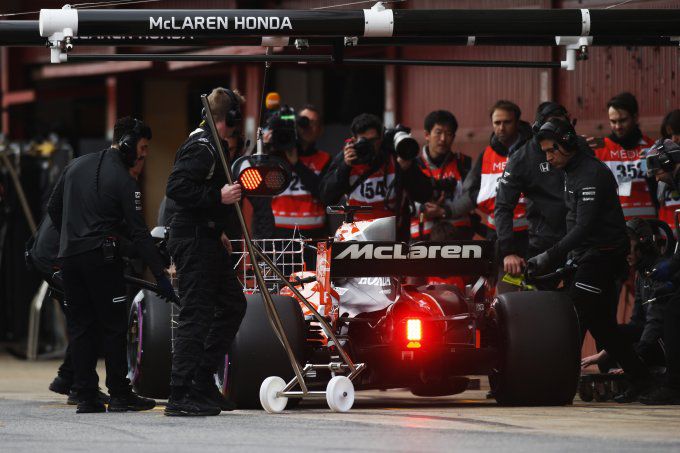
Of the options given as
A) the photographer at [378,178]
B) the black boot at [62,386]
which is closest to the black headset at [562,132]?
the photographer at [378,178]

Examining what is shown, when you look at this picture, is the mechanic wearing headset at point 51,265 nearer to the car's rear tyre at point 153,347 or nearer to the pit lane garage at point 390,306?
the car's rear tyre at point 153,347

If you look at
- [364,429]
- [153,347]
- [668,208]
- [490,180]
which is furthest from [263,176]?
[668,208]

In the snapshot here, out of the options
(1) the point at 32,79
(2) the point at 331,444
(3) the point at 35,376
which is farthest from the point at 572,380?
(1) the point at 32,79

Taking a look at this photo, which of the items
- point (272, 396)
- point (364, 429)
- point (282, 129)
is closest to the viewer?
point (364, 429)

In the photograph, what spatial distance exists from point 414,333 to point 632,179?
331cm

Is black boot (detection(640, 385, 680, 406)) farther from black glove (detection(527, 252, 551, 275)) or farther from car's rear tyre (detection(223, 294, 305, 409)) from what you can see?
car's rear tyre (detection(223, 294, 305, 409))

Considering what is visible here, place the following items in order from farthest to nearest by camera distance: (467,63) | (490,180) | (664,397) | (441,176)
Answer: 1. (441,176)
2. (490,180)
3. (664,397)
4. (467,63)

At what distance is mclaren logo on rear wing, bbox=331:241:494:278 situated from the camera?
11.3 m

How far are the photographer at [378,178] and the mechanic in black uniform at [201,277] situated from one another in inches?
104

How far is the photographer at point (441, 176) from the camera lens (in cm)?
1402

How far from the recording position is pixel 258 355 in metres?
11.1

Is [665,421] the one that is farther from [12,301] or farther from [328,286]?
[12,301]

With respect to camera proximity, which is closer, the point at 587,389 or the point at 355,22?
the point at 355,22

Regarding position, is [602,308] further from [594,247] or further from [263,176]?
[263,176]
